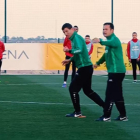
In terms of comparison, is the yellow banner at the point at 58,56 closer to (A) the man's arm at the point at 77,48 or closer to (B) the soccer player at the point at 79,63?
(B) the soccer player at the point at 79,63

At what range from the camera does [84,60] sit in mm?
10969

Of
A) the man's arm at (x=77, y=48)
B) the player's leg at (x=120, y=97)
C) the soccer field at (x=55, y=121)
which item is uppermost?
the man's arm at (x=77, y=48)

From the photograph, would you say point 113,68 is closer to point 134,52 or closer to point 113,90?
point 113,90

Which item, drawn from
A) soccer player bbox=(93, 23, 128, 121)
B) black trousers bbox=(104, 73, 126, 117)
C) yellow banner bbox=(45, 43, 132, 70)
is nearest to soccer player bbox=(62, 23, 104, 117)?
soccer player bbox=(93, 23, 128, 121)

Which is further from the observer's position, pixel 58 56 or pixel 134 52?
pixel 58 56

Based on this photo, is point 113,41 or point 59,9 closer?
point 113,41

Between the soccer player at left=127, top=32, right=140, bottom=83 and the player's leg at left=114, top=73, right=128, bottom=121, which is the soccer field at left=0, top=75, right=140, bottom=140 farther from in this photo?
the soccer player at left=127, top=32, right=140, bottom=83

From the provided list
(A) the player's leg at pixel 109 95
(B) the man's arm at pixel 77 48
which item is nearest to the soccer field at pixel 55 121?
(A) the player's leg at pixel 109 95

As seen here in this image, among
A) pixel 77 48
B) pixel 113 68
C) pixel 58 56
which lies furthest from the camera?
pixel 58 56

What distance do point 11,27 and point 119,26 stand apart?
5.33m

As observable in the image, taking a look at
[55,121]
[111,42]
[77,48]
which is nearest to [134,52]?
[77,48]

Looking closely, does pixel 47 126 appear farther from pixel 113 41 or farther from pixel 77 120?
pixel 113 41

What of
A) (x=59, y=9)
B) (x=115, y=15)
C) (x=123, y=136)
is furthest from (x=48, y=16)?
(x=123, y=136)

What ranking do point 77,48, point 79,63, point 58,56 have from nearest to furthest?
point 77,48 < point 79,63 < point 58,56
